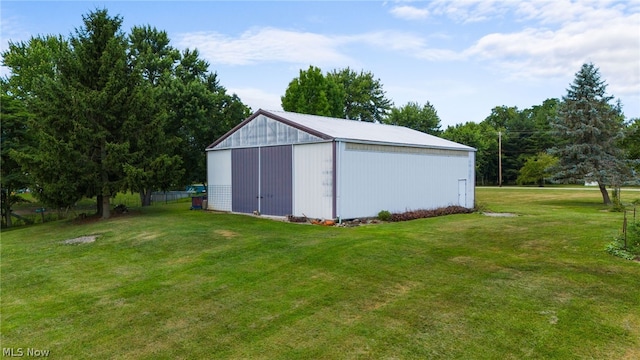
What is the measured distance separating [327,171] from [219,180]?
8.09 metres

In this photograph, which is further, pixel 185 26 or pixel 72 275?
pixel 185 26

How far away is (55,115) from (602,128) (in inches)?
1181

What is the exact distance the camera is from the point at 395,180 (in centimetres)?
1808

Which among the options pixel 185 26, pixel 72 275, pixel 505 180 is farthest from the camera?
pixel 505 180

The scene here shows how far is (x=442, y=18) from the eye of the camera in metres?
17.4

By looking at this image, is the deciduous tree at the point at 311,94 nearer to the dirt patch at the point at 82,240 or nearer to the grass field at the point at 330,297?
the dirt patch at the point at 82,240

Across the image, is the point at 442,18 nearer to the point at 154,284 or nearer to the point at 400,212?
the point at 400,212

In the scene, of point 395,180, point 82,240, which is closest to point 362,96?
point 395,180

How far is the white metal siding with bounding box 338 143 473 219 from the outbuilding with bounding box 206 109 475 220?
0.04 m

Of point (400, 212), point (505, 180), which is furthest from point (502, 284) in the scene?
point (505, 180)

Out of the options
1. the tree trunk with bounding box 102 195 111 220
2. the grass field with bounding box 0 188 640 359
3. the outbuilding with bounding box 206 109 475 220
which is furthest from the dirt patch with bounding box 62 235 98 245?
the outbuilding with bounding box 206 109 475 220

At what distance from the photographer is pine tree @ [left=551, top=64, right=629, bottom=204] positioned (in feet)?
83.7

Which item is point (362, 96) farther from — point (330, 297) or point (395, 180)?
point (330, 297)

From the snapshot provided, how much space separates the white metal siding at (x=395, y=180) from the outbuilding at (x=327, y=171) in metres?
0.04
